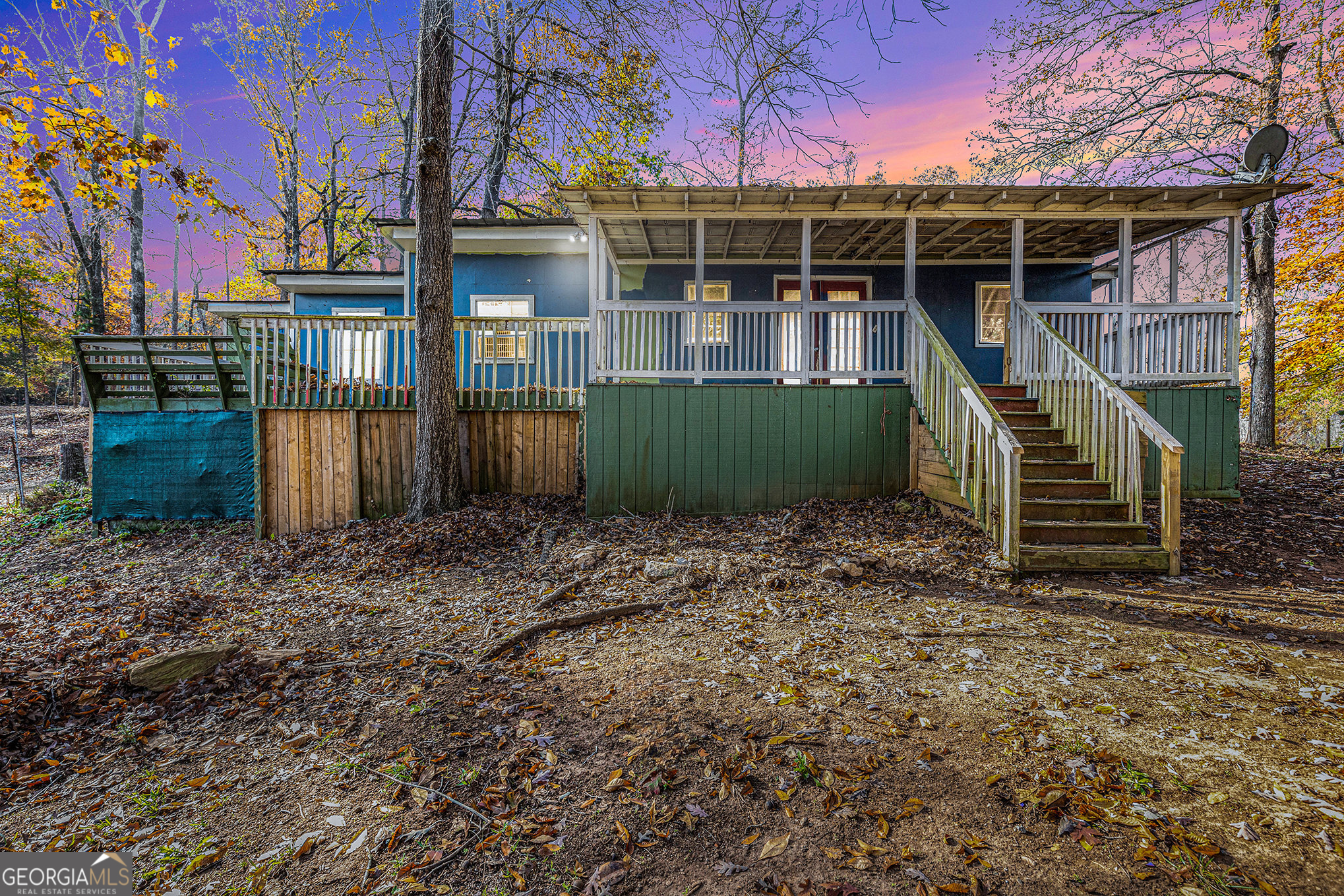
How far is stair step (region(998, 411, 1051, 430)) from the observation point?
6.54 m

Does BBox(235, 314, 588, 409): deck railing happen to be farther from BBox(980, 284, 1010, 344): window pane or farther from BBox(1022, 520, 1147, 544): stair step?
BBox(980, 284, 1010, 344): window pane

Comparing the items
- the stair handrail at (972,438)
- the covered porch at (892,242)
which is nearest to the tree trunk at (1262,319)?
the covered porch at (892,242)

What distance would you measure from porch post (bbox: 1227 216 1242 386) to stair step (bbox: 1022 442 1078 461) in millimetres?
3340

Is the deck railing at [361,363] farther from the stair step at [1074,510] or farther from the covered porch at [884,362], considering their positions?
the stair step at [1074,510]

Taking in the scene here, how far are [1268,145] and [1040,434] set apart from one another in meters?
5.51

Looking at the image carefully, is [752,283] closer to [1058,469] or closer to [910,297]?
[910,297]

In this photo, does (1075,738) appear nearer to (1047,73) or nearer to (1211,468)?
(1211,468)

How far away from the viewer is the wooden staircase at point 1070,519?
4.77 metres

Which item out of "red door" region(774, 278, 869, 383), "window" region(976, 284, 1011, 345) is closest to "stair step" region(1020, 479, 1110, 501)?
"red door" region(774, 278, 869, 383)

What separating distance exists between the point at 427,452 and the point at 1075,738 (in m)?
6.56

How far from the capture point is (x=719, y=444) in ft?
23.4

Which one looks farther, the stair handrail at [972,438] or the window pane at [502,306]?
the window pane at [502,306]

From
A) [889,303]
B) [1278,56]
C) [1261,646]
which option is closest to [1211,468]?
[889,303]

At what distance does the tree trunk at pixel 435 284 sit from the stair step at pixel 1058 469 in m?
6.46
